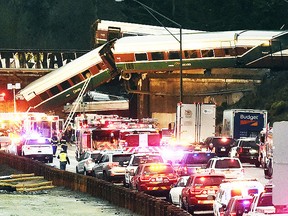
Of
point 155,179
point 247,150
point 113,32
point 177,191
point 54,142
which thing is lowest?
point 177,191

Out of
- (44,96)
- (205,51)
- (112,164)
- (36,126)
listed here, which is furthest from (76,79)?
(112,164)

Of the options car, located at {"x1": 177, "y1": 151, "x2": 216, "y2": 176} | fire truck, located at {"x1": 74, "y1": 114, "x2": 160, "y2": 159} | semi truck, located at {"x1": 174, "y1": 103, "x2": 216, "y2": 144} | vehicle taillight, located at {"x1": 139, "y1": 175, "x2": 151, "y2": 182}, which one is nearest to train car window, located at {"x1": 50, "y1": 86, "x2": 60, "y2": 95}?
fire truck, located at {"x1": 74, "y1": 114, "x2": 160, "y2": 159}

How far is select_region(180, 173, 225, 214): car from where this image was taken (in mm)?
29469

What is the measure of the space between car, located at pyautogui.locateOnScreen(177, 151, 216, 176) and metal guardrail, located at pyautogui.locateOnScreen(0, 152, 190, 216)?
2.89 meters

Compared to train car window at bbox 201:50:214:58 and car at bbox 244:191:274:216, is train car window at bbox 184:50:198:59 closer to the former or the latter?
train car window at bbox 201:50:214:58

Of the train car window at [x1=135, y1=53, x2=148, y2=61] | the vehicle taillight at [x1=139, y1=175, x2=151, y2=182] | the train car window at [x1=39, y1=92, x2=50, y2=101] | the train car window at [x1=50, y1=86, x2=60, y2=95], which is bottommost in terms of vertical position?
the vehicle taillight at [x1=139, y1=175, x2=151, y2=182]

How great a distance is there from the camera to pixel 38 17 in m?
166

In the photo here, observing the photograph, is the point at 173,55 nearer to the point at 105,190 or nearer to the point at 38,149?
the point at 38,149

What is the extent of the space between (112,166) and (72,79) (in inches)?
1492

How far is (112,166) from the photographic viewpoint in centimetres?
4203

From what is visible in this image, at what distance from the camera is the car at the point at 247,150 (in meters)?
54.4

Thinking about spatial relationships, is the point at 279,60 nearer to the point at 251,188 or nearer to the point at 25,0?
the point at 251,188

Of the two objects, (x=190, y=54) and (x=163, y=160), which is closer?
(x=163, y=160)

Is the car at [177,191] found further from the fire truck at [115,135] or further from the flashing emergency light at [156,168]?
the fire truck at [115,135]
